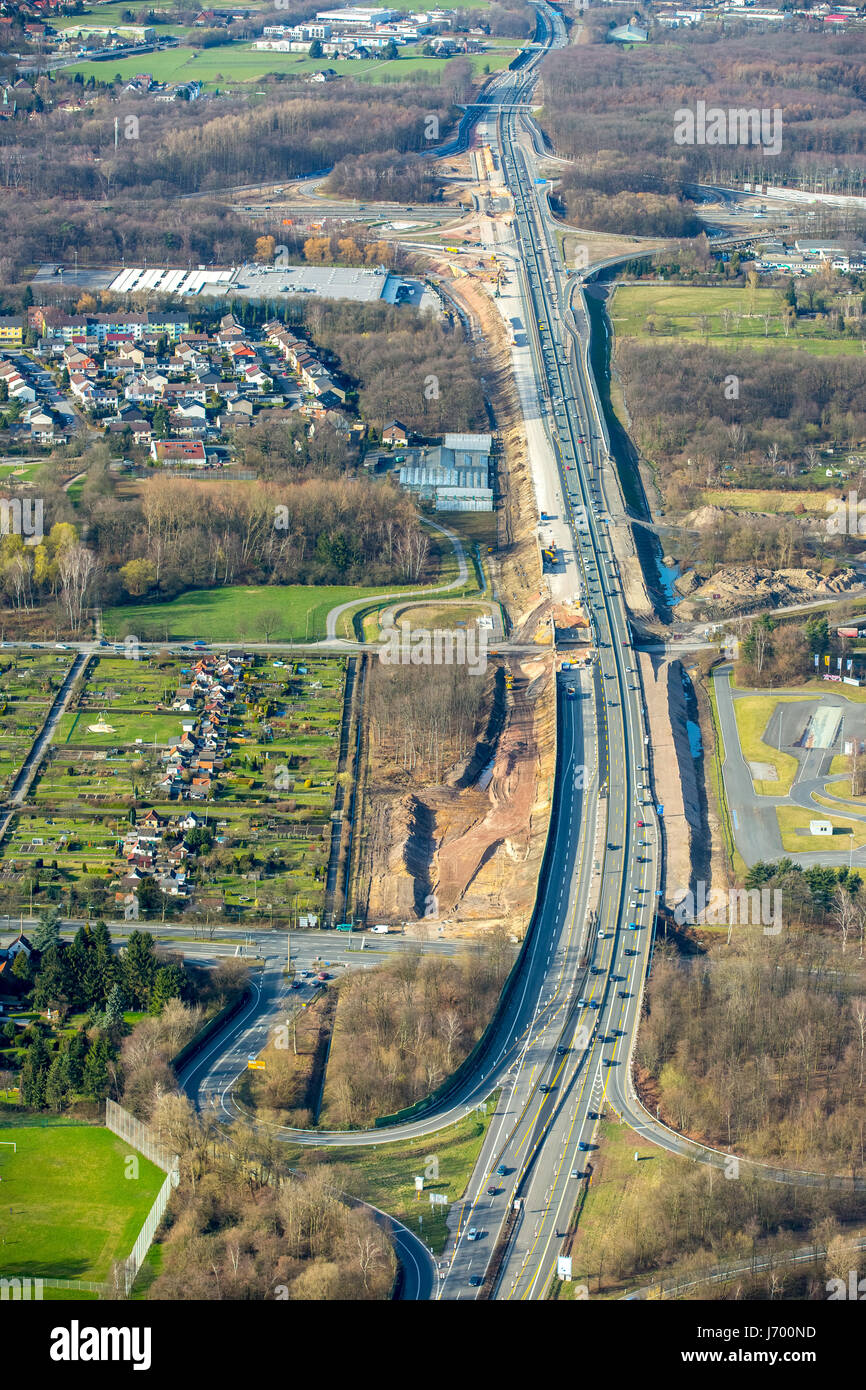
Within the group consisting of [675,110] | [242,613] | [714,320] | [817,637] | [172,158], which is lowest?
[242,613]

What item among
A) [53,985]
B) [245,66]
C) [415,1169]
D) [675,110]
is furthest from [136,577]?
[245,66]

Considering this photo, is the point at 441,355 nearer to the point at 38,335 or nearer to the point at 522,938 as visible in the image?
the point at 38,335

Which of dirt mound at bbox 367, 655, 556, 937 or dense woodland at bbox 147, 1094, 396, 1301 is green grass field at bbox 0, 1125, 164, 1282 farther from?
dirt mound at bbox 367, 655, 556, 937

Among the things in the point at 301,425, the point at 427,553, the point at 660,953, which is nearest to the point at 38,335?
the point at 301,425

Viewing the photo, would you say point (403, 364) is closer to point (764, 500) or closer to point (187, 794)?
point (764, 500)

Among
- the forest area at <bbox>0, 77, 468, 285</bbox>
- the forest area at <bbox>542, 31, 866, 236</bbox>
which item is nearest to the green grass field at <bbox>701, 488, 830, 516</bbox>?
the forest area at <bbox>542, 31, 866, 236</bbox>

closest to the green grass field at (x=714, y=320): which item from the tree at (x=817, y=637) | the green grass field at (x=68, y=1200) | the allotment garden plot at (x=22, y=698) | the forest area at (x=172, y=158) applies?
the forest area at (x=172, y=158)
